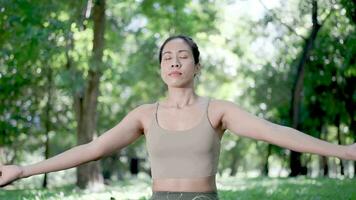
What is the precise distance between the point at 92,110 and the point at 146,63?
1005cm

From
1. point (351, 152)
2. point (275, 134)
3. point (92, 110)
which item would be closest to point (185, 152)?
point (275, 134)

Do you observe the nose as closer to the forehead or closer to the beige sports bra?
the forehead

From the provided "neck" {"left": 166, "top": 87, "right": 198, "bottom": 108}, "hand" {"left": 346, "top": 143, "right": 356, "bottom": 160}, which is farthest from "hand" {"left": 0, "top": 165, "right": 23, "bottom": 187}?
"hand" {"left": 346, "top": 143, "right": 356, "bottom": 160}

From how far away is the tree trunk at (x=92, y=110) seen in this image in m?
16.1

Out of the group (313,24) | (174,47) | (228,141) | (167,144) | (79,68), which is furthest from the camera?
(228,141)

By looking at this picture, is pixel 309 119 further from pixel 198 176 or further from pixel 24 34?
pixel 198 176

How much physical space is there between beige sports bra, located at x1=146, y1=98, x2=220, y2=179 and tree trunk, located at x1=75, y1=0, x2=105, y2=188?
1283 centimetres

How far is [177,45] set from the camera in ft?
11.3

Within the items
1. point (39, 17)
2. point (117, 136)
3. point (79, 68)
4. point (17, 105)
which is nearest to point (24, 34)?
point (39, 17)

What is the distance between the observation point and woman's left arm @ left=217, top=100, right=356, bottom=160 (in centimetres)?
311

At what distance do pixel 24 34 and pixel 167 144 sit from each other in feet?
32.6

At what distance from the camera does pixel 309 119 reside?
3503 centimetres

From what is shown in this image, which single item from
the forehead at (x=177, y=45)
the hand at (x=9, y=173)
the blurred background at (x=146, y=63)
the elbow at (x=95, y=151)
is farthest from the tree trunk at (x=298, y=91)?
the hand at (x=9, y=173)

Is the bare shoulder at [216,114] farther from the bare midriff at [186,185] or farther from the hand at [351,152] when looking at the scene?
the hand at [351,152]
